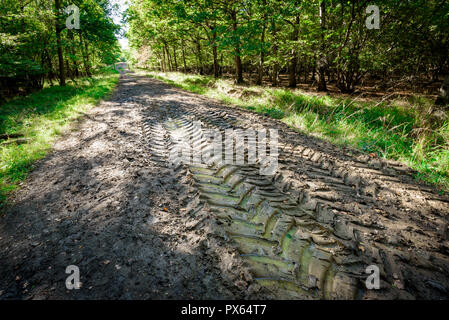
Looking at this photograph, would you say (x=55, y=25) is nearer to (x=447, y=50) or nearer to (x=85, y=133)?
(x=85, y=133)

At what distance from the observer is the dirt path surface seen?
1.52 m

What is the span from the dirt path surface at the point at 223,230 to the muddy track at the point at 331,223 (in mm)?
11

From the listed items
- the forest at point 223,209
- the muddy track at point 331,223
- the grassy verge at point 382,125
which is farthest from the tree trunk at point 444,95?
the muddy track at point 331,223

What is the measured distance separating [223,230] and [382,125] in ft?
17.5

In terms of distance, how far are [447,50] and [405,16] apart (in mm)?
3028

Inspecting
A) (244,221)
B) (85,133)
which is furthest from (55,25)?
(244,221)

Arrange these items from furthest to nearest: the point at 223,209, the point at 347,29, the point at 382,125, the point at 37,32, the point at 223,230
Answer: the point at 37,32
the point at 347,29
the point at 382,125
the point at 223,209
the point at 223,230

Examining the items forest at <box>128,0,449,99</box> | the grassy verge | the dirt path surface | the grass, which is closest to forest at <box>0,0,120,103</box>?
the grass

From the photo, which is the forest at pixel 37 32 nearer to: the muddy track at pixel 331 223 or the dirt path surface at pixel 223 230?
the dirt path surface at pixel 223 230

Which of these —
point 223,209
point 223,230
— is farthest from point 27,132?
point 223,230

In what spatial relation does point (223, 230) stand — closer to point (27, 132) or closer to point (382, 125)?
point (382, 125)

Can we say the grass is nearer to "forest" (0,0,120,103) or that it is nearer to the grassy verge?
"forest" (0,0,120,103)

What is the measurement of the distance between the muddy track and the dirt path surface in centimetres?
1

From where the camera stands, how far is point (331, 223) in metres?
2.13
